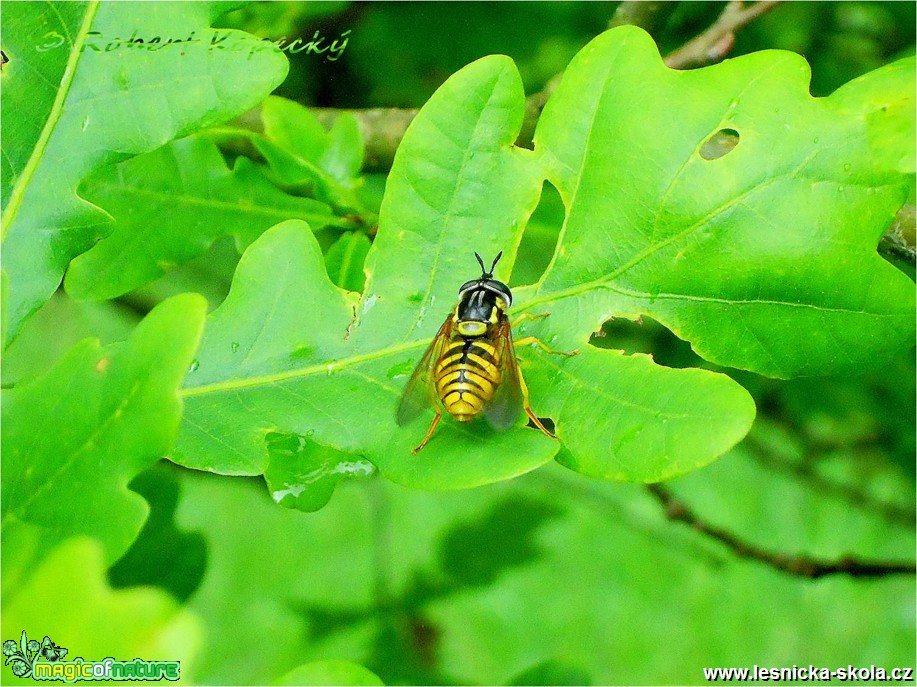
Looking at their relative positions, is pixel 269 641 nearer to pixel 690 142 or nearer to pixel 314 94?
pixel 314 94

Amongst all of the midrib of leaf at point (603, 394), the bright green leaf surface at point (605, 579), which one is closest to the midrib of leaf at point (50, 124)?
the midrib of leaf at point (603, 394)

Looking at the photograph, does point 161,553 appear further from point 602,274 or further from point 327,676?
point 602,274

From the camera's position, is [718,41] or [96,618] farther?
[718,41]

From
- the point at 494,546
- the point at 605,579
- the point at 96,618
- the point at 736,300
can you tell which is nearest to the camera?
the point at 96,618

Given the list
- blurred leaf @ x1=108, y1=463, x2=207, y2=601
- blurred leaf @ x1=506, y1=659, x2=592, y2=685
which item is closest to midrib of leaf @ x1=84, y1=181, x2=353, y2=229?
blurred leaf @ x1=108, y1=463, x2=207, y2=601

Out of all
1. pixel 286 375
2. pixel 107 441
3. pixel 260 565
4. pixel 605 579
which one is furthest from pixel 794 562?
pixel 260 565

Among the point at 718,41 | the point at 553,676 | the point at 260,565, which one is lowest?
the point at 260,565

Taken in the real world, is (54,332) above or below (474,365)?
above
